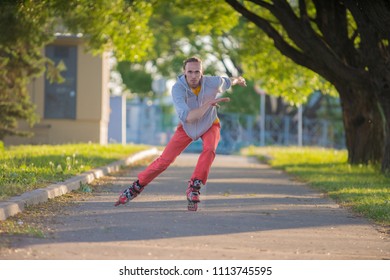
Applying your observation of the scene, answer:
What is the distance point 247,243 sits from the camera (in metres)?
9.11

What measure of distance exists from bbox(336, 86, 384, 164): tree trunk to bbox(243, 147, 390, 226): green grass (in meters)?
0.60

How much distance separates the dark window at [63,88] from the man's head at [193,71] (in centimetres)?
2102

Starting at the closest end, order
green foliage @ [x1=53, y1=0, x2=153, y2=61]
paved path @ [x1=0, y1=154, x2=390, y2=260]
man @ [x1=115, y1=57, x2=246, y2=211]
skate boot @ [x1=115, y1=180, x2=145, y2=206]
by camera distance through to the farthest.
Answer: paved path @ [x1=0, y1=154, x2=390, y2=260] < man @ [x1=115, y1=57, x2=246, y2=211] < skate boot @ [x1=115, y1=180, x2=145, y2=206] < green foliage @ [x1=53, y1=0, x2=153, y2=61]

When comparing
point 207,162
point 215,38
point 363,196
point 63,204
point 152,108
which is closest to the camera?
point 207,162

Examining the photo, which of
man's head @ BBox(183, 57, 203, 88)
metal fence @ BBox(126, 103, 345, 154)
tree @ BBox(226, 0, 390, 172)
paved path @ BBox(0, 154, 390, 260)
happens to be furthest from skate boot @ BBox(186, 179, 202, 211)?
metal fence @ BBox(126, 103, 345, 154)

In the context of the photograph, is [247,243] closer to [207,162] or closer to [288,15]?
[207,162]

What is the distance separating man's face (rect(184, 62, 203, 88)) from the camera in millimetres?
11477

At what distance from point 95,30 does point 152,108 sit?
2652 centimetres

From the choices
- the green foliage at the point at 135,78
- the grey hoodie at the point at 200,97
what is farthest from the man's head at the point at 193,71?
the green foliage at the point at 135,78

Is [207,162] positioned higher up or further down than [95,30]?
further down

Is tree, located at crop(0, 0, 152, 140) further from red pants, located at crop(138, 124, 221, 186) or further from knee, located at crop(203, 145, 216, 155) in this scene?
knee, located at crop(203, 145, 216, 155)

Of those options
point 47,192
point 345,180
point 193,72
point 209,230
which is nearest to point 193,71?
point 193,72

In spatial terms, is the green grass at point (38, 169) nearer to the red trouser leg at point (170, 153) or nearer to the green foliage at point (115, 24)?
the red trouser leg at point (170, 153)
